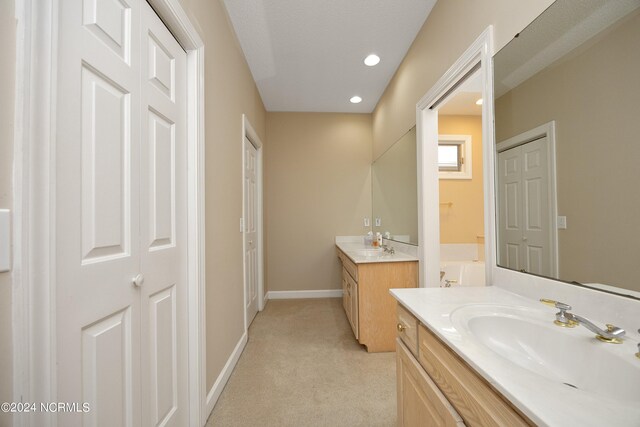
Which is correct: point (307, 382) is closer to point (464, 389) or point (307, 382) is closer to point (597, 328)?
point (464, 389)

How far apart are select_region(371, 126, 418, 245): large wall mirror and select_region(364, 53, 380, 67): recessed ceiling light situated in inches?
32.2

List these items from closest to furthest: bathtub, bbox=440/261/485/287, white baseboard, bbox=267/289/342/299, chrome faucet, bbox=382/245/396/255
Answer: chrome faucet, bbox=382/245/396/255
bathtub, bbox=440/261/485/287
white baseboard, bbox=267/289/342/299

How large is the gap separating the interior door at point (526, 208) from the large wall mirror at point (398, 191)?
3.53 ft

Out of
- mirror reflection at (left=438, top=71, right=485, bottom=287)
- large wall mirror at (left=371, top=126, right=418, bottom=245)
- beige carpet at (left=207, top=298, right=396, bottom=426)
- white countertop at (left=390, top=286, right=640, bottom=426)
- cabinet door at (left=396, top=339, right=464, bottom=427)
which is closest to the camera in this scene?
white countertop at (left=390, top=286, right=640, bottom=426)

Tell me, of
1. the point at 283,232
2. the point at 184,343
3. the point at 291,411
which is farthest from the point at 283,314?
the point at 184,343

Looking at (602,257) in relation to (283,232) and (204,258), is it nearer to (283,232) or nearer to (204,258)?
(204,258)

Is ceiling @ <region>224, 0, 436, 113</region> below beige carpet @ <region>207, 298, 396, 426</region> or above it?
above

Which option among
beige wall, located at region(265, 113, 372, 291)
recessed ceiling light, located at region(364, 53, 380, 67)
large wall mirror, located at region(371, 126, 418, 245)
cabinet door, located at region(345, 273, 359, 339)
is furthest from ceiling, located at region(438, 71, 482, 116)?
cabinet door, located at region(345, 273, 359, 339)

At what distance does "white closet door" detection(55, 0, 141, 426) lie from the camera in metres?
0.71

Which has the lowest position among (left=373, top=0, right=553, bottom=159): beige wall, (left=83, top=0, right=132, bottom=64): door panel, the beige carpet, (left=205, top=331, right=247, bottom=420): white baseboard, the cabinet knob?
the beige carpet

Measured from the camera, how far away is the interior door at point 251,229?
2796mm

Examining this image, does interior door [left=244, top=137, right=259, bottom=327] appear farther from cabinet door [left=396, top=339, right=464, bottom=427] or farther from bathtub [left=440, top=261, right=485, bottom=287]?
bathtub [left=440, top=261, right=485, bottom=287]

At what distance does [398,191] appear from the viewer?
2857mm

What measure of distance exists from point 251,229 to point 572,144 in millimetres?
2774
